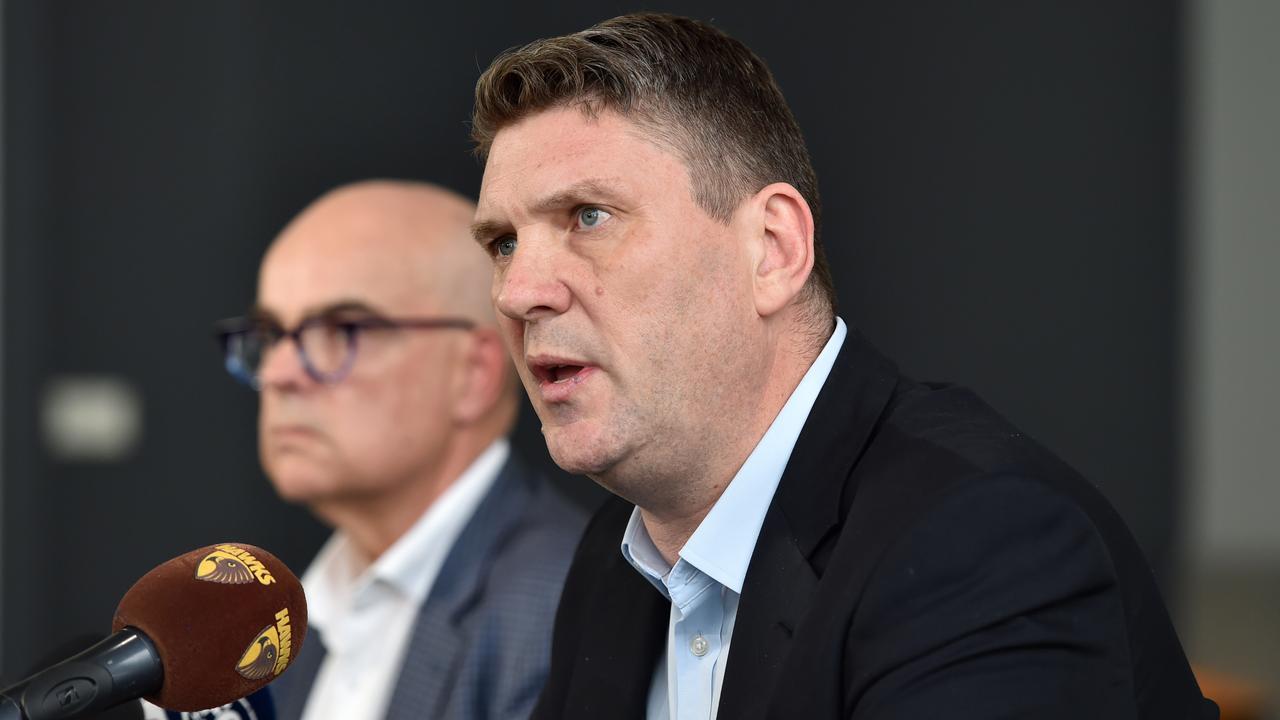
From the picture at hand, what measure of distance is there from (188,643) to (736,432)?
→ 0.48 metres

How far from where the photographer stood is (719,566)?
1.19 metres

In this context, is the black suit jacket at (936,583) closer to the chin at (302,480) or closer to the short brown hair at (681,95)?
the short brown hair at (681,95)

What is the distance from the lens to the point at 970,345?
345 centimetres

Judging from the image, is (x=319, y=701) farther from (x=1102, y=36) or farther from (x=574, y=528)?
(x=1102, y=36)

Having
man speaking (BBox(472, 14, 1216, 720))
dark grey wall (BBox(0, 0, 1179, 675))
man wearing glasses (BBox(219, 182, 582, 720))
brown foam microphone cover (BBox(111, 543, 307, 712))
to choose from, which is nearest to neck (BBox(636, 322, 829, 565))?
man speaking (BBox(472, 14, 1216, 720))

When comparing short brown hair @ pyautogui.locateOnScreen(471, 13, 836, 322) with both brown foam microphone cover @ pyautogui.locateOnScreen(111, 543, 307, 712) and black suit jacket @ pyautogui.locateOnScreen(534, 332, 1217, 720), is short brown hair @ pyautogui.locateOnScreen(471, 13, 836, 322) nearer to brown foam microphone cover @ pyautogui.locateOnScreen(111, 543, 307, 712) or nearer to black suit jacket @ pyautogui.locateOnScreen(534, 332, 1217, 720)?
black suit jacket @ pyautogui.locateOnScreen(534, 332, 1217, 720)

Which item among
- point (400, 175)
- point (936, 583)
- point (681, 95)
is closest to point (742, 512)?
point (936, 583)

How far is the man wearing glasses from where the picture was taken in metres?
1.99

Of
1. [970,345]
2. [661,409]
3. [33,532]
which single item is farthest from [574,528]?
[33,532]

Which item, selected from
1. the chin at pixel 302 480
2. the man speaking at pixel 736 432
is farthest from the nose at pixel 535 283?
the chin at pixel 302 480

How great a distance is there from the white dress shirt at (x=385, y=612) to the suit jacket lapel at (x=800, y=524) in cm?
90

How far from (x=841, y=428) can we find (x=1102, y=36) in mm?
2574

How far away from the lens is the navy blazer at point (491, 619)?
5.63 feet

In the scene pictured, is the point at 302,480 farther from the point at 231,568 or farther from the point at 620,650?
the point at 231,568
